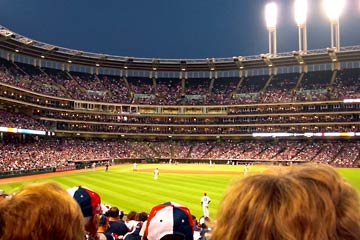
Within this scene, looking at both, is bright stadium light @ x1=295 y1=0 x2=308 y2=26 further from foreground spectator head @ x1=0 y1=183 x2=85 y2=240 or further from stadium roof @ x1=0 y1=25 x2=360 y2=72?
foreground spectator head @ x1=0 y1=183 x2=85 y2=240

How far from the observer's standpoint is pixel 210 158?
85.2 m

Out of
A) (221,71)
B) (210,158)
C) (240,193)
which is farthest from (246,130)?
(240,193)

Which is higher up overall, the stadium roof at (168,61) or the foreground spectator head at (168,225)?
the stadium roof at (168,61)

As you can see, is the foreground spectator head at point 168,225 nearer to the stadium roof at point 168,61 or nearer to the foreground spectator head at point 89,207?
the foreground spectator head at point 89,207

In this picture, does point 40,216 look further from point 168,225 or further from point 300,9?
point 300,9

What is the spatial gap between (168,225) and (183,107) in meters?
91.2

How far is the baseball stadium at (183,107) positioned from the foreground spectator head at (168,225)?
62527mm

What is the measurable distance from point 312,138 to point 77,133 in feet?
188

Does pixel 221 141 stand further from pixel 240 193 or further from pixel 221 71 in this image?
pixel 240 193

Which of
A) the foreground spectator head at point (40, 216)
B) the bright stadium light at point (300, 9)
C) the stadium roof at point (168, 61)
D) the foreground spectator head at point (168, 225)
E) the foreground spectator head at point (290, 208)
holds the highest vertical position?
the bright stadium light at point (300, 9)

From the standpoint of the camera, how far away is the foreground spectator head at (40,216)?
8.83ft

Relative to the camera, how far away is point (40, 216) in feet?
8.86

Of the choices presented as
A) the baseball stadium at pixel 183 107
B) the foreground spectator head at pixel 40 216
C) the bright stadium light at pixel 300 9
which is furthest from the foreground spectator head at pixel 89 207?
the bright stadium light at pixel 300 9

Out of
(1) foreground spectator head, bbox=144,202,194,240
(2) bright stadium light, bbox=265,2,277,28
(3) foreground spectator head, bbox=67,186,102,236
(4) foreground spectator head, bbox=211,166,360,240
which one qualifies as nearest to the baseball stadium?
(2) bright stadium light, bbox=265,2,277,28
